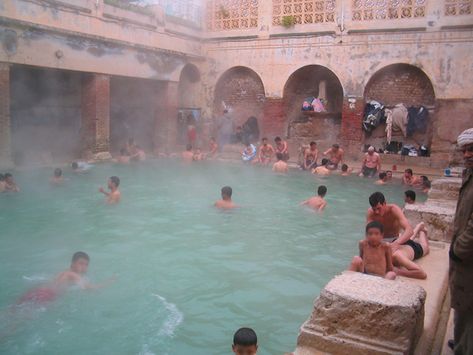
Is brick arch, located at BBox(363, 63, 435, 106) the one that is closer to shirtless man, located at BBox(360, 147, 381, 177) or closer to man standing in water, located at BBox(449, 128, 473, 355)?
shirtless man, located at BBox(360, 147, 381, 177)

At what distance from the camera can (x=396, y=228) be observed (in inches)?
249

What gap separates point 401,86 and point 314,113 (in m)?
3.38

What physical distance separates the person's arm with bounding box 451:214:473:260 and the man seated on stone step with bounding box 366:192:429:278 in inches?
90.3

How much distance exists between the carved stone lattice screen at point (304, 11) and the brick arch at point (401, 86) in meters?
2.67

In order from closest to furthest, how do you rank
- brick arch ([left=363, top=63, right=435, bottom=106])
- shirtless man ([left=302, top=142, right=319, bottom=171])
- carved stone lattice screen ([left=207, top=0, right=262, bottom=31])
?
shirtless man ([left=302, top=142, right=319, bottom=171]) < brick arch ([left=363, top=63, right=435, bottom=106]) < carved stone lattice screen ([left=207, top=0, right=262, bottom=31])

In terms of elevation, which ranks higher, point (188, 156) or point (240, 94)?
point (240, 94)

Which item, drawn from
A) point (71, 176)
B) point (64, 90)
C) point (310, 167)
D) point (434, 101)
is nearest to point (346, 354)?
point (71, 176)

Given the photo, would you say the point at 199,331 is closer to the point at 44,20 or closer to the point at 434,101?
the point at 44,20

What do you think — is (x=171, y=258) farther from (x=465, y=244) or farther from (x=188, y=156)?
(x=188, y=156)

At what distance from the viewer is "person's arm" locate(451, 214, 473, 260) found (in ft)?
8.91

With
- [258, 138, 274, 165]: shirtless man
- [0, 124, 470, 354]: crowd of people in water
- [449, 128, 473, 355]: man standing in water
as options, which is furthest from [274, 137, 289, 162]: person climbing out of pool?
[449, 128, 473, 355]: man standing in water

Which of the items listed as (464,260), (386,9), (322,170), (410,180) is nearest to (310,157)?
(322,170)

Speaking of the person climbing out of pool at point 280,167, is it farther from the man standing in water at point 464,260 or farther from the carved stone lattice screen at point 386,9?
the man standing in water at point 464,260

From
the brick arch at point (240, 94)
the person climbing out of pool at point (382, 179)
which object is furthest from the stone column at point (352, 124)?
the brick arch at point (240, 94)
